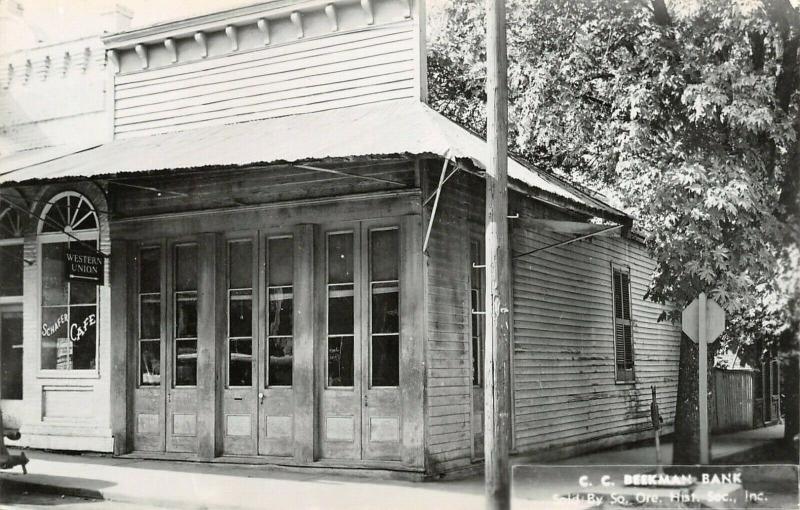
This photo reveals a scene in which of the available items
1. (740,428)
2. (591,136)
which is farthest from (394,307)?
(740,428)

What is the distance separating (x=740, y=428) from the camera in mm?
19562

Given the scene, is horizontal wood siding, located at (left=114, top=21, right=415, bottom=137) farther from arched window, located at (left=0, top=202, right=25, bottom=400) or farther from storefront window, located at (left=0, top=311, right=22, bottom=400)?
storefront window, located at (left=0, top=311, right=22, bottom=400)

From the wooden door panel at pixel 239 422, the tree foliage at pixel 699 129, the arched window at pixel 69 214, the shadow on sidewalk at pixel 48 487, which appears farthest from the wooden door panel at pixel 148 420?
the tree foliage at pixel 699 129

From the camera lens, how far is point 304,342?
11844mm

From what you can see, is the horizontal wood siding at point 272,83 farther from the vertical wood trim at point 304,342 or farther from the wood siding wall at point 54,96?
the vertical wood trim at point 304,342

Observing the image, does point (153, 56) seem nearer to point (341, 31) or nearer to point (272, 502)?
point (341, 31)

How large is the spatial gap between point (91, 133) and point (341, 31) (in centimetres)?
511

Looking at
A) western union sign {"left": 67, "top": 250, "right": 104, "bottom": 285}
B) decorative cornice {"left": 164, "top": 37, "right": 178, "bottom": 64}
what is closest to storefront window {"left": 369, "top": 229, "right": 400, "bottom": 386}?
western union sign {"left": 67, "top": 250, "right": 104, "bottom": 285}

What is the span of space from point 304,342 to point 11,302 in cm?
629

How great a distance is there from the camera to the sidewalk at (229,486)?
384 inches

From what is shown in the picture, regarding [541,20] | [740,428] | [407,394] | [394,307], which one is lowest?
[740,428]

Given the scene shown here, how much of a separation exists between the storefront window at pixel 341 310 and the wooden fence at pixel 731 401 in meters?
10.1

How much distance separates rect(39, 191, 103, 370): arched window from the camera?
553 inches

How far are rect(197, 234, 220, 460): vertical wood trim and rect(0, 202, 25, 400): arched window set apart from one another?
13.2ft
